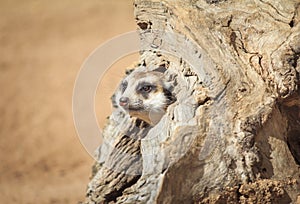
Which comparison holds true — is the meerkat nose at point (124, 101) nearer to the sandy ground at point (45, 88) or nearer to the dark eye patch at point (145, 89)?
the dark eye patch at point (145, 89)

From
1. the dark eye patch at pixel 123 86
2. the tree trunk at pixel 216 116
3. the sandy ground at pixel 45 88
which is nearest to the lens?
the tree trunk at pixel 216 116

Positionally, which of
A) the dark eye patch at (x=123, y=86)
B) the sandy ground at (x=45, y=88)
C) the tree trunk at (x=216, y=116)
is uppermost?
the sandy ground at (x=45, y=88)

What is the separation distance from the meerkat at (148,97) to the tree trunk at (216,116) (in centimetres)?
4

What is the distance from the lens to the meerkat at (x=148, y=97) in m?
1.94

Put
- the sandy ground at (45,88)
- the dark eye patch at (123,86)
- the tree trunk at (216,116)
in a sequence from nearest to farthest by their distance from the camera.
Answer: the tree trunk at (216,116) → the dark eye patch at (123,86) → the sandy ground at (45,88)

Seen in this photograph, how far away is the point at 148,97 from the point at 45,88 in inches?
90.1

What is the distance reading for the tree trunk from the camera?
1.71 m

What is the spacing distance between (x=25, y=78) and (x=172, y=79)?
2.46 metres

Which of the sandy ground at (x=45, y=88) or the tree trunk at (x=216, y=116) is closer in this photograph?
the tree trunk at (x=216, y=116)

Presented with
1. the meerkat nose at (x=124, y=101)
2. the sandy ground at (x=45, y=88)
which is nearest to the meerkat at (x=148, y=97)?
A: the meerkat nose at (x=124, y=101)

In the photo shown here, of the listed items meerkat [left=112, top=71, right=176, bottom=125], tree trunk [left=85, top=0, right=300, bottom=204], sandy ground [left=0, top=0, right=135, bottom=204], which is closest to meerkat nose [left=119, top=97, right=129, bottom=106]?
meerkat [left=112, top=71, right=176, bottom=125]

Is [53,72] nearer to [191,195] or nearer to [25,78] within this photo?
[25,78]

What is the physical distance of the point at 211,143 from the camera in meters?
1.74

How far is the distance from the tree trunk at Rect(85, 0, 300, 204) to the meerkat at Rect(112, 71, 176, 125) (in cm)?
4
